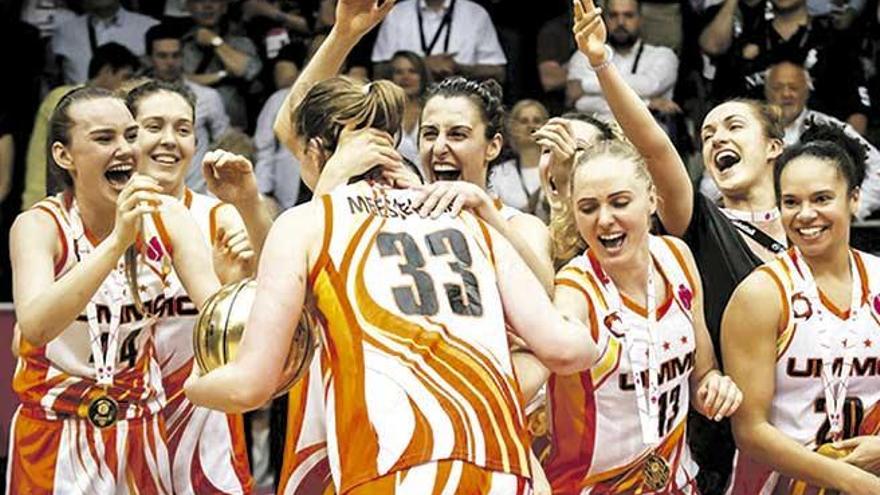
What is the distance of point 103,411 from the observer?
23.0 ft

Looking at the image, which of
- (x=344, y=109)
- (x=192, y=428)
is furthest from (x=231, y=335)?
(x=192, y=428)

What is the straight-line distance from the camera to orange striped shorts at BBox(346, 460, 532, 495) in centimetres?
528

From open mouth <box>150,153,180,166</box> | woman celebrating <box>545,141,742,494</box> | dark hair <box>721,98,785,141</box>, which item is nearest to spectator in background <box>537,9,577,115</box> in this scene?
dark hair <box>721,98,785,141</box>

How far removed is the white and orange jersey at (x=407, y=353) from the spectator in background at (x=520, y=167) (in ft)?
Answer: 17.0

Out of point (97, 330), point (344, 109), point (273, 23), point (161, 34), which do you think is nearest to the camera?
point (344, 109)

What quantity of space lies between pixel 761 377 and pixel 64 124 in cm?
263

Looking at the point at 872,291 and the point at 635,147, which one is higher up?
the point at 635,147

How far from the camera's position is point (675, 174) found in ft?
22.1

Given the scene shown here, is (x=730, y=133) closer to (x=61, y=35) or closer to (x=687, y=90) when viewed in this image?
(x=687, y=90)

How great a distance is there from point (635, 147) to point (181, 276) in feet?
5.35

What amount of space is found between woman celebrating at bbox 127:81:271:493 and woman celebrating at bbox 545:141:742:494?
52.6 inches

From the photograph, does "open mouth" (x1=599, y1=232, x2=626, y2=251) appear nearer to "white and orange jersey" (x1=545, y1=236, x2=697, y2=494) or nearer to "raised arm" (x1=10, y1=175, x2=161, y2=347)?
"white and orange jersey" (x1=545, y1=236, x2=697, y2=494)

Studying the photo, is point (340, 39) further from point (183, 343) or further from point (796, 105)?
point (796, 105)

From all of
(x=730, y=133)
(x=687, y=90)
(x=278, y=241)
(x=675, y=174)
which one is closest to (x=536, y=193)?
(x=687, y=90)
